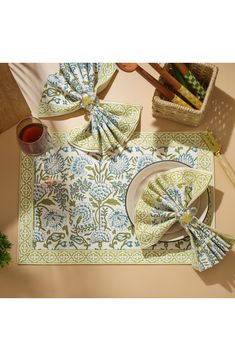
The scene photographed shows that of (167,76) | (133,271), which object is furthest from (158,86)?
(133,271)

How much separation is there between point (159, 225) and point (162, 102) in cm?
33

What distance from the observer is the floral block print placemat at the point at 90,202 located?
129cm

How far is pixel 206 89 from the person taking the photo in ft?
4.37

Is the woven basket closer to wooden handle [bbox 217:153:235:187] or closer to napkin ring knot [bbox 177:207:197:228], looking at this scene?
wooden handle [bbox 217:153:235:187]

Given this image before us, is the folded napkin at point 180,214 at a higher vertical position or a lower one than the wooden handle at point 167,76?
lower

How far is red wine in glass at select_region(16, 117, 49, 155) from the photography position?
1.29 meters

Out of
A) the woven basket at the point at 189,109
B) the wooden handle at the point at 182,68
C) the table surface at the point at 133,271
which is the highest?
the wooden handle at the point at 182,68

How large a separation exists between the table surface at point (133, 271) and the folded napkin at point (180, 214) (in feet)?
0.16

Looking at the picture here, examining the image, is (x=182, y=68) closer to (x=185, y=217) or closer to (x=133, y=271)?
(x=185, y=217)

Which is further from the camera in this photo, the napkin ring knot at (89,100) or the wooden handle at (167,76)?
the napkin ring knot at (89,100)

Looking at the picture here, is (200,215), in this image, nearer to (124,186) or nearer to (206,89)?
(124,186)

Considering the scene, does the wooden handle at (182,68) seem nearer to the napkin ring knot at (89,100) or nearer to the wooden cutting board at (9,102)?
the napkin ring knot at (89,100)

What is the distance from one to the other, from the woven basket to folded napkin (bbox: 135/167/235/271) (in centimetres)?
15

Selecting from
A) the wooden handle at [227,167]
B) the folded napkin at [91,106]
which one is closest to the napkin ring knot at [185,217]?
the wooden handle at [227,167]
